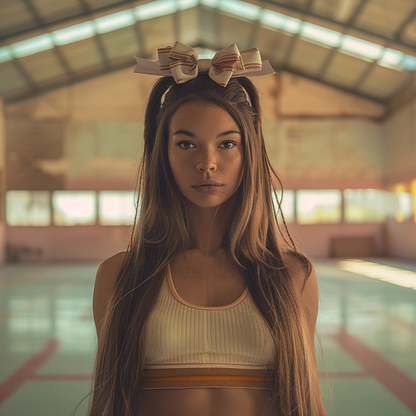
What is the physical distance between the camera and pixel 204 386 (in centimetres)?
123

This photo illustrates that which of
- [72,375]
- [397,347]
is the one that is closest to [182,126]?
[72,375]

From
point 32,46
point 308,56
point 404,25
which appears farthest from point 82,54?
point 404,25

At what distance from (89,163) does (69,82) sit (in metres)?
3.16

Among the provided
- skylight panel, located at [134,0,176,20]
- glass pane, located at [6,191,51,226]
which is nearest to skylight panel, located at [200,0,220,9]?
skylight panel, located at [134,0,176,20]

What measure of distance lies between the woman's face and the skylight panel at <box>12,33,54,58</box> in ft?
43.8

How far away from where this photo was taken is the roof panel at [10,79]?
1412 cm

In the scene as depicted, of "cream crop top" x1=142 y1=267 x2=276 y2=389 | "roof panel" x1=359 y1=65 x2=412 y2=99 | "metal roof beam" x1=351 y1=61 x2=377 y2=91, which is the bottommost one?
"cream crop top" x1=142 y1=267 x2=276 y2=389

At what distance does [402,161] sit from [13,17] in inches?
519

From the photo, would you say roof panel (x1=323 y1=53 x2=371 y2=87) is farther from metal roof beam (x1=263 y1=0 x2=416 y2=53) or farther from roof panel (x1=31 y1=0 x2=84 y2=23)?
roof panel (x1=31 y1=0 x2=84 y2=23)

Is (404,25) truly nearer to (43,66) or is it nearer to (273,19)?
(273,19)

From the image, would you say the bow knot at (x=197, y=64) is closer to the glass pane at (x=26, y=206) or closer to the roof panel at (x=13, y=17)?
the roof panel at (x=13, y=17)

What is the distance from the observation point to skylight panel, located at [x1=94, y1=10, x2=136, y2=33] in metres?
13.0

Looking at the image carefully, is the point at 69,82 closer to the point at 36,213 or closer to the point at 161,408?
the point at 36,213

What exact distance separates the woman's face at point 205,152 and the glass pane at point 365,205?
16484 millimetres
